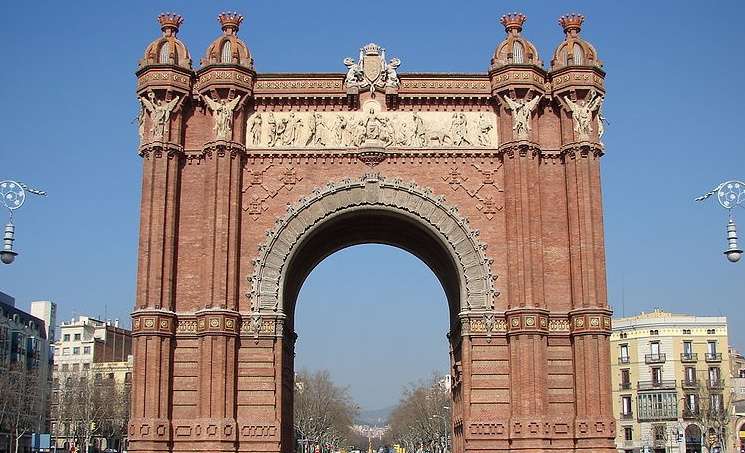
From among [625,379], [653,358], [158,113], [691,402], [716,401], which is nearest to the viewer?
[158,113]

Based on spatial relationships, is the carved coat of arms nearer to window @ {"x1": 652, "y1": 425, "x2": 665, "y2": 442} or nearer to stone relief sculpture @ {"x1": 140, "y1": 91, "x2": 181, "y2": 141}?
stone relief sculpture @ {"x1": 140, "y1": 91, "x2": 181, "y2": 141}

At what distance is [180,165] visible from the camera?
109 ft

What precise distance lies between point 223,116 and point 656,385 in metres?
55.8

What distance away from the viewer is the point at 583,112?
108ft

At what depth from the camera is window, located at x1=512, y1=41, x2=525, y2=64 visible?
33.1m

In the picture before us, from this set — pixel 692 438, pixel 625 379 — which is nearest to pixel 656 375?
pixel 625 379

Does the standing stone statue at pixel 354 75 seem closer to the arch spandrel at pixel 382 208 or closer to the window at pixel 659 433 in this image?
the arch spandrel at pixel 382 208

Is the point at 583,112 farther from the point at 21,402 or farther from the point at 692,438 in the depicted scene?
the point at 692,438

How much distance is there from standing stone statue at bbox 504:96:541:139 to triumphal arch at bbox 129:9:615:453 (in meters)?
0.06

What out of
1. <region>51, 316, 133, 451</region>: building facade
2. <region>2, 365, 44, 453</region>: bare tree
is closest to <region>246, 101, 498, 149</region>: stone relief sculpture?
<region>2, 365, 44, 453</region>: bare tree

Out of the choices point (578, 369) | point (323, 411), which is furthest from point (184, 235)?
point (323, 411)

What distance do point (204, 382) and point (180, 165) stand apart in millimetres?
7487

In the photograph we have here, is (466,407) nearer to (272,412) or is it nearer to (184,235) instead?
(272,412)

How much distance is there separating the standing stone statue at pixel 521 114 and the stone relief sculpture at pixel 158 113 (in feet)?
37.3
